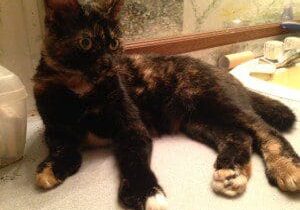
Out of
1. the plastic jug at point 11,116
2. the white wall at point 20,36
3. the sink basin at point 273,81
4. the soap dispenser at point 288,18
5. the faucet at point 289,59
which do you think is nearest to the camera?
the plastic jug at point 11,116

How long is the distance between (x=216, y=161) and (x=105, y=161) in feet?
1.08

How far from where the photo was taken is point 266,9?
1861 millimetres

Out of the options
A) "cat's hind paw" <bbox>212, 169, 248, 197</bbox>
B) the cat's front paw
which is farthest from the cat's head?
"cat's hind paw" <bbox>212, 169, 248, 197</bbox>

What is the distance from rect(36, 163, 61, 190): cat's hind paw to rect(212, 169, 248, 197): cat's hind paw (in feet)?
1.36

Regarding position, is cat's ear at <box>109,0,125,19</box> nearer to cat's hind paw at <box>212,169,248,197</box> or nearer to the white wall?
the white wall

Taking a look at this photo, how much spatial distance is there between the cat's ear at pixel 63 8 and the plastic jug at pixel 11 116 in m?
0.21

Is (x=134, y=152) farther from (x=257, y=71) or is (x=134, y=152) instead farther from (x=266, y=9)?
(x=266, y=9)

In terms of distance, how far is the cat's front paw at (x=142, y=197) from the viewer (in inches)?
29.3

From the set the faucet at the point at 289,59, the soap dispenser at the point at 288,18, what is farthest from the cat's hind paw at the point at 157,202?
the soap dispenser at the point at 288,18

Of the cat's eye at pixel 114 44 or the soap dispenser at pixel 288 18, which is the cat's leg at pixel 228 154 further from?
the soap dispenser at pixel 288 18

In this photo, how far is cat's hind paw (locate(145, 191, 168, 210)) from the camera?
0.74 meters

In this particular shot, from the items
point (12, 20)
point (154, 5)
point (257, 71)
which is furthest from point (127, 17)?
point (257, 71)

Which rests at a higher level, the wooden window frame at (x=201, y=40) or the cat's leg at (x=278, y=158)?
the wooden window frame at (x=201, y=40)

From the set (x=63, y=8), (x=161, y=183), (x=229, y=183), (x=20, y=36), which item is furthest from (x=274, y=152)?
(x=20, y=36)
